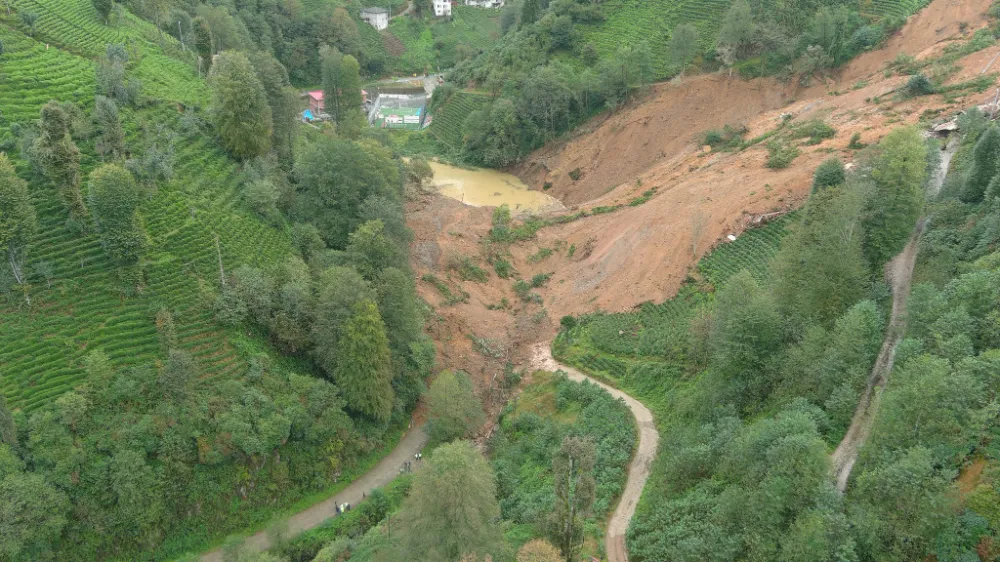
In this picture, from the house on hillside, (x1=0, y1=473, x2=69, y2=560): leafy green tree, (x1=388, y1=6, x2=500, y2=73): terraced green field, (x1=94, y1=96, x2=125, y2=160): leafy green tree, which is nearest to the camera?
(x1=0, y1=473, x2=69, y2=560): leafy green tree

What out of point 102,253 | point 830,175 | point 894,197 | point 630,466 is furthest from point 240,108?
point 894,197

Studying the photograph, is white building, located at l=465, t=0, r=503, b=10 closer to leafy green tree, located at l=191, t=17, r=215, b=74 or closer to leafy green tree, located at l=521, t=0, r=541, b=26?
leafy green tree, located at l=521, t=0, r=541, b=26

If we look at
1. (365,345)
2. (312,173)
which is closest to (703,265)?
(365,345)

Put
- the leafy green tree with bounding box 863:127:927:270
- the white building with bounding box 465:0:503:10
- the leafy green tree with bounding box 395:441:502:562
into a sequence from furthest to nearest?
the white building with bounding box 465:0:503:10
the leafy green tree with bounding box 863:127:927:270
the leafy green tree with bounding box 395:441:502:562

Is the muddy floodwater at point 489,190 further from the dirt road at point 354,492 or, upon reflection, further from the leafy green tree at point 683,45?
the dirt road at point 354,492

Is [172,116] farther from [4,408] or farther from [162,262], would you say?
[4,408]

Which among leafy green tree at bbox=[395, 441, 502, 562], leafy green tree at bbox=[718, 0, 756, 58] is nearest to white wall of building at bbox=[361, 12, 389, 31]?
leafy green tree at bbox=[718, 0, 756, 58]

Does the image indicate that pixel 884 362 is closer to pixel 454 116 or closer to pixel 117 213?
pixel 117 213
